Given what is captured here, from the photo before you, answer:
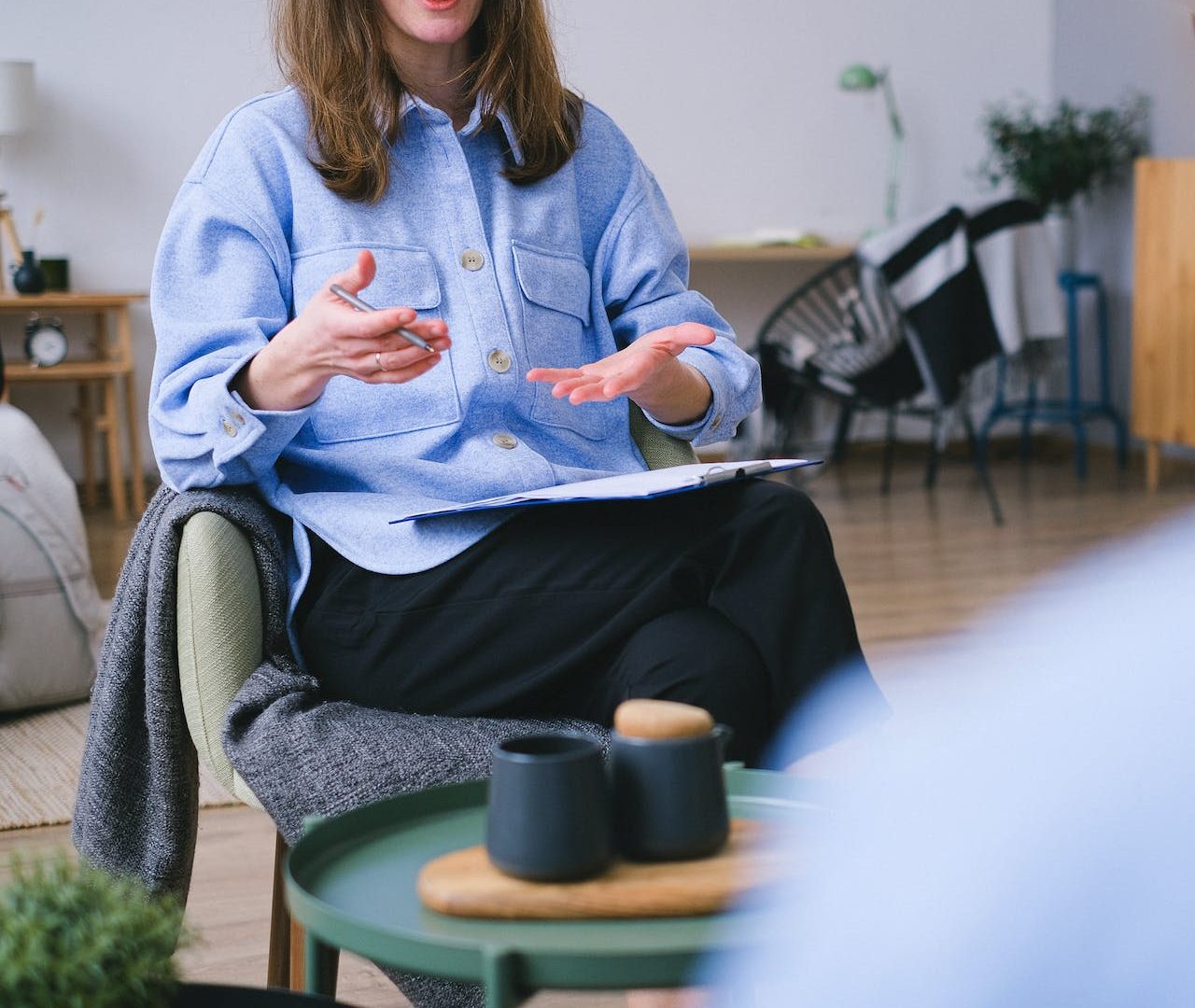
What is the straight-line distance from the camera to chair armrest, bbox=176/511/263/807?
4.09 ft

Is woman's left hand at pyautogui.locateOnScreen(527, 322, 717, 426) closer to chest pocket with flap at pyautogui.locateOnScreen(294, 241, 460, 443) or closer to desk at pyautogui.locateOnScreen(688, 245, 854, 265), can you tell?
chest pocket with flap at pyautogui.locateOnScreen(294, 241, 460, 443)

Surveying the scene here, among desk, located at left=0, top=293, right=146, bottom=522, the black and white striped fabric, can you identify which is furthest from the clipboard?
desk, located at left=0, top=293, right=146, bottom=522

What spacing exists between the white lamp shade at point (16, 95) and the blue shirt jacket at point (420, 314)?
368 cm

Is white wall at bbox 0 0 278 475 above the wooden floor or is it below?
above

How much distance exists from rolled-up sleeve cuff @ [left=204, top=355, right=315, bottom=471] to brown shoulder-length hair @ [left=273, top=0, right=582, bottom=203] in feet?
0.80

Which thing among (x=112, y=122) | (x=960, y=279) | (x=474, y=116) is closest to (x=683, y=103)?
(x=960, y=279)

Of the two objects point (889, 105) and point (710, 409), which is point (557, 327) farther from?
point (889, 105)

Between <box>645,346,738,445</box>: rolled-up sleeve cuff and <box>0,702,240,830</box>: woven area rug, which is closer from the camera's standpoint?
<box>645,346,738,445</box>: rolled-up sleeve cuff

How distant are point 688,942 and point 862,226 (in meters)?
5.74

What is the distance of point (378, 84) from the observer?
1458 millimetres

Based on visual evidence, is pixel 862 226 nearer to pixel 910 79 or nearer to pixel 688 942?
pixel 910 79

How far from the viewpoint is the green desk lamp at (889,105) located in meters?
5.76

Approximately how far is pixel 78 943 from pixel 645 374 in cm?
74

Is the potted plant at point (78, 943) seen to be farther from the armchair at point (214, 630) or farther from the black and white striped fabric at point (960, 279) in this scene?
the black and white striped fabric at point (960, 279)
